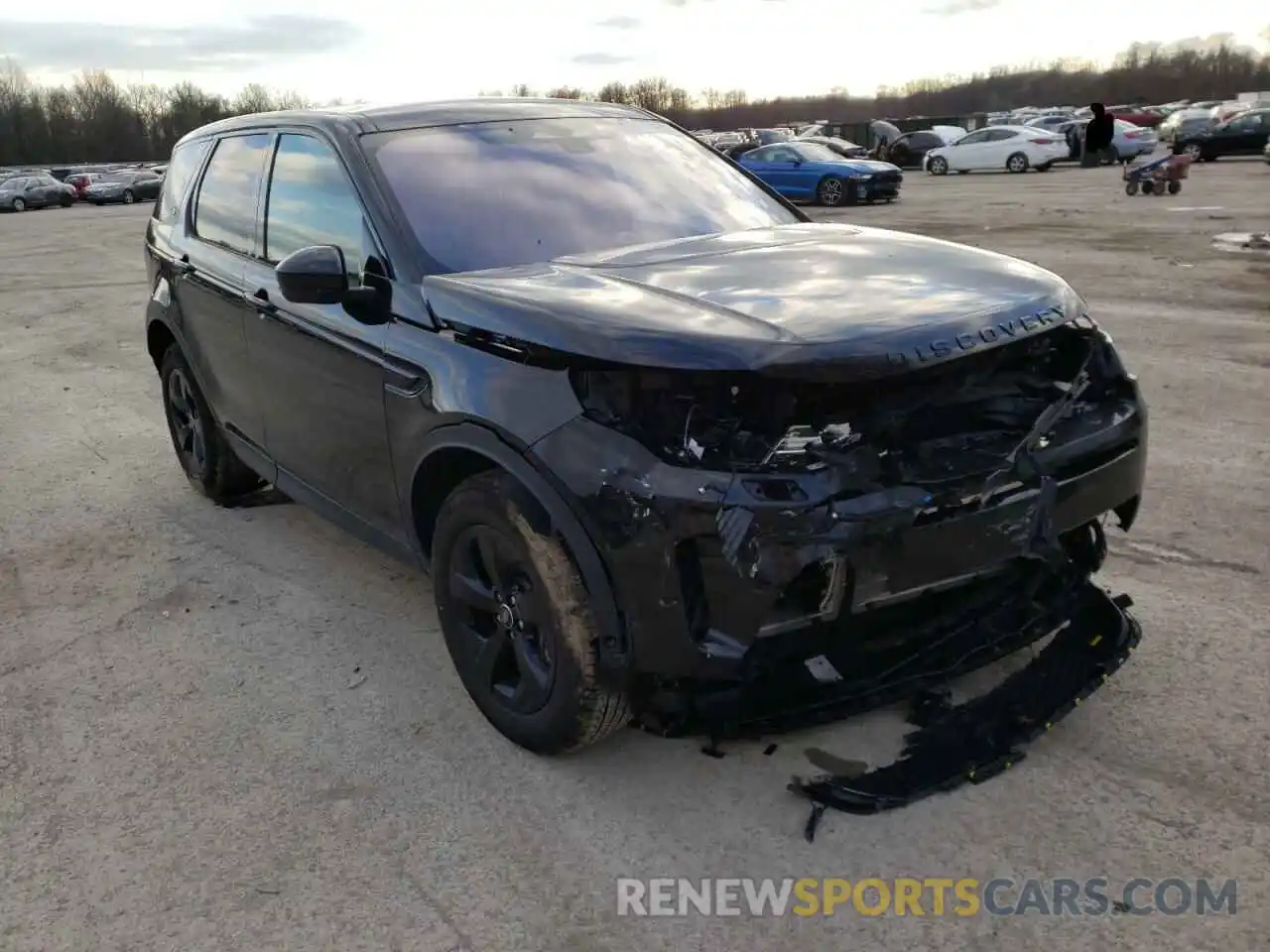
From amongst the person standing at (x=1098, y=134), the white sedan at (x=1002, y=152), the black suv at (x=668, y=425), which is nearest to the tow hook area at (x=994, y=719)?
the black suv at (x=668, y=425)

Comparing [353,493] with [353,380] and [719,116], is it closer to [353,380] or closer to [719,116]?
[353,380]

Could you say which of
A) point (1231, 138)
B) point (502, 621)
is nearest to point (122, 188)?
point (1231, 138)

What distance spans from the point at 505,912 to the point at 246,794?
97cm

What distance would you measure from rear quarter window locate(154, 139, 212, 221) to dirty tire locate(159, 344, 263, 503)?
0.70 metres

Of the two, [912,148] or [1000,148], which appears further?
[912,148]

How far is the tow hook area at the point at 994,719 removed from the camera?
9.14 feet

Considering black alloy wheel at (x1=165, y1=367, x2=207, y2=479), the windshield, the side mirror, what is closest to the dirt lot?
black alloy wheel at (x1=165, y1=367, x2=207, y2=479)

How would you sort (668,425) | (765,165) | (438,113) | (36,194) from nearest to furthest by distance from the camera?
(668,425) < (438,113) < (765,165) < (36,194)

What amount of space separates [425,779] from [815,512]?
1451mm

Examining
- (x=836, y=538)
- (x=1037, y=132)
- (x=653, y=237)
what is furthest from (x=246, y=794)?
(x=1037, y=132)

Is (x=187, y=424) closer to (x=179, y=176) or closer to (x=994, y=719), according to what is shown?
(x=179, y=176)

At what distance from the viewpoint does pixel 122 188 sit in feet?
153

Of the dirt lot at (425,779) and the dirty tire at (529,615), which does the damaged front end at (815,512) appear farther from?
the dirt lot at (425,779)

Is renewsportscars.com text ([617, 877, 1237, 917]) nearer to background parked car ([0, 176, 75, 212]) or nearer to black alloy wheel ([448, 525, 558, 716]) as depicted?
Result: black alloy wheel ([448, 525, 558, 716])
